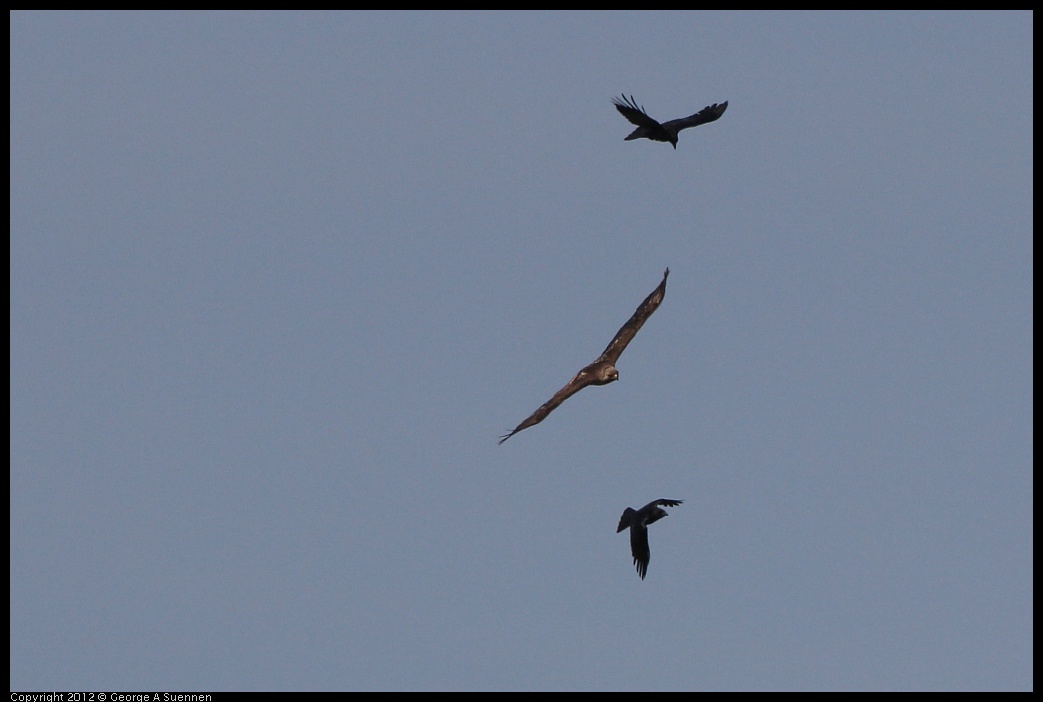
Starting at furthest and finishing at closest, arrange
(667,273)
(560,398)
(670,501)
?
(667,273), (560,398), (670,501)

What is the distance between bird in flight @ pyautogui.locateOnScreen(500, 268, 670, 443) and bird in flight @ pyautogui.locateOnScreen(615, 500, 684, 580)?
2.76 metres

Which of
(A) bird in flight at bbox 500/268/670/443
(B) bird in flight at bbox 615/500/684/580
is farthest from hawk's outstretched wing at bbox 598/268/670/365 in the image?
(B) bird in flight at bbox 615/500/684/580

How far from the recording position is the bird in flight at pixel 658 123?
3838cm

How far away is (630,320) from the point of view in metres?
40.6

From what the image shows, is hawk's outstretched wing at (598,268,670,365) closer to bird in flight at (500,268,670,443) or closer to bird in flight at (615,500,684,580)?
bird in flight at (500,268,670,443)

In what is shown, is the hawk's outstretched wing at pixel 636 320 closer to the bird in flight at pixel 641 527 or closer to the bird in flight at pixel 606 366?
the bird in flight at pixel 606 366

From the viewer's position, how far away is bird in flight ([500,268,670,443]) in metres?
37.0

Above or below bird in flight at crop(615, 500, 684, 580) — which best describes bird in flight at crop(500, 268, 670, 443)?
above

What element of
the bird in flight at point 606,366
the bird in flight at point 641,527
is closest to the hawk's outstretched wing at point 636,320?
the bird in flight at point 606,366

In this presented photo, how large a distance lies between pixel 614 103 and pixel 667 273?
4452mm

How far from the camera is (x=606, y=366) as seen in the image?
128 ft
